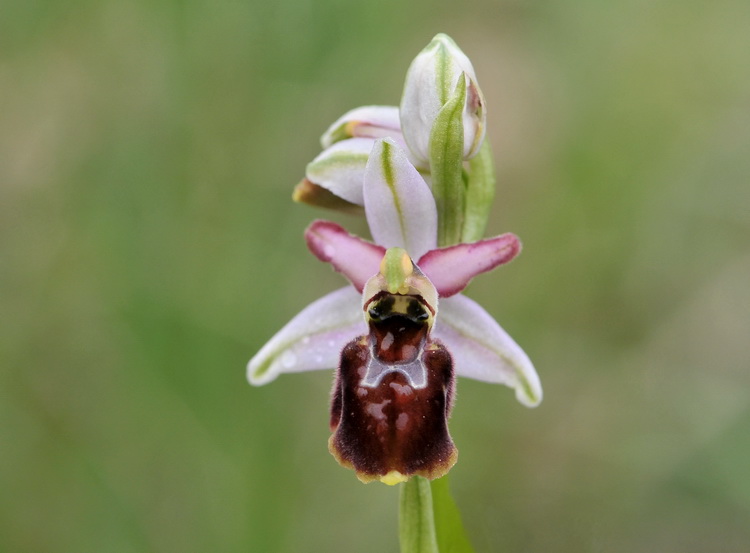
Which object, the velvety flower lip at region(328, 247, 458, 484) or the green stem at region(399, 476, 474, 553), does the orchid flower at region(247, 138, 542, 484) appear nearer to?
the velvety flower lip at region(328, 247, 458, 484)

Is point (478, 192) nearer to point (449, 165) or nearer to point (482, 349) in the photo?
point (449, 165)

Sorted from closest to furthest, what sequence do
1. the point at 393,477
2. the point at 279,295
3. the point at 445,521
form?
the point at 393,477
the point at 445,521
the point at 279,295

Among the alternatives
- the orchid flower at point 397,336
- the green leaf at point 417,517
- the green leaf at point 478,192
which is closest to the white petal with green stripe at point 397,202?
the orchid flower at point 397,336

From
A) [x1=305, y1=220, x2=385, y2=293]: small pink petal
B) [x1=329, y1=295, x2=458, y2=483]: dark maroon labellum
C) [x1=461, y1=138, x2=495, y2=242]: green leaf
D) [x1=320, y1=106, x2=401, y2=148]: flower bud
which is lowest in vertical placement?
[x1=329, y1=295, x2=458, y2=483]: dark maroon labellum

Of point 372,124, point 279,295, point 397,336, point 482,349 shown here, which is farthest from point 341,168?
point 279,295

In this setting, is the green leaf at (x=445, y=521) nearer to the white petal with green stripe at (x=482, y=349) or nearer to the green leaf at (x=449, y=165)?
the white petal with green stripe at (x=482, y=349)

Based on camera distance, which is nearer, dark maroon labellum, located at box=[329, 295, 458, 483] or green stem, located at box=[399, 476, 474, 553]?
dark maroon labellum, located at box=[329, 295, 458, 483]

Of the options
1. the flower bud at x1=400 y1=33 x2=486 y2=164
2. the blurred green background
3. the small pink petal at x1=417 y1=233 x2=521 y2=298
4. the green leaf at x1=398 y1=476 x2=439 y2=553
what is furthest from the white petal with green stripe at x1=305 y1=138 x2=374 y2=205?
the blurred green background
